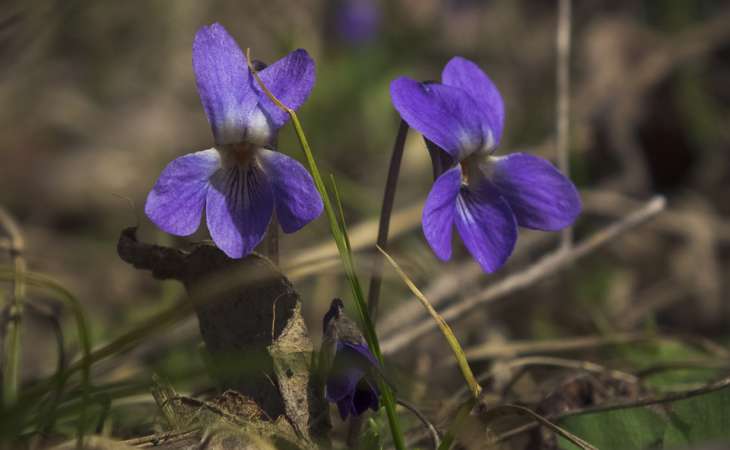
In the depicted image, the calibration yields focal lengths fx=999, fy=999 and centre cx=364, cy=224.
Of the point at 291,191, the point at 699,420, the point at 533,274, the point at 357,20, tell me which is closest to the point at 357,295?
the point at 291,191

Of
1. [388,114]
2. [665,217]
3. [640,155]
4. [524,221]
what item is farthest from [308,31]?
[524,221]

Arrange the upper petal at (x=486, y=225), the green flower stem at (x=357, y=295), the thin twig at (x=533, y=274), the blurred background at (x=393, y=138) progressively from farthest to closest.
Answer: the blurred background at (x=393, y=138) → the thin twig at (x=533, y=274) → the upper petal at (x=486, y=225) → the green flower stem at (x=357, y=295)

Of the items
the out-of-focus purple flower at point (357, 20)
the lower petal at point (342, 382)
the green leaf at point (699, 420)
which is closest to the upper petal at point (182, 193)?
the lower petal at point (342, 382)

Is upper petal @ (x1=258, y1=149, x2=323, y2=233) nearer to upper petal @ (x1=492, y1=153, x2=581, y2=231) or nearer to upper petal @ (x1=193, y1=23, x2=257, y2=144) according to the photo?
upper petal @ (x1=193, y1=23, x2=257, y2=144)

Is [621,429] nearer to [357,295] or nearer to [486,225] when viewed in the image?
[486,225]

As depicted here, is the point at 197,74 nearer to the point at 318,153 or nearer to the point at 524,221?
the point at 524,221

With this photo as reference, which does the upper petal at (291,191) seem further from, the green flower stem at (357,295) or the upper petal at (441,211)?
the upper petal at (441,211)

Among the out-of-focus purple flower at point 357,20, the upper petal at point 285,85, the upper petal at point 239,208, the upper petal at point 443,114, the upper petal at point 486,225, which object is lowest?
the upper petal at point 486,225
